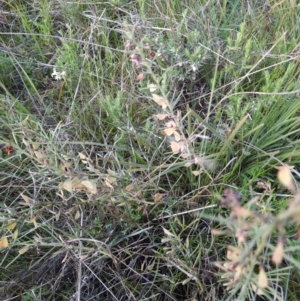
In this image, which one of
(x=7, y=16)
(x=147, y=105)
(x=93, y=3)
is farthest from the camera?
(x=7, y=16)

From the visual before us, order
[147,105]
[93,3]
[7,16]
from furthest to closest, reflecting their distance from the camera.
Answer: [7,16], [93,3], [147,105]

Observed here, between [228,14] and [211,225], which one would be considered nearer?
[211,225]

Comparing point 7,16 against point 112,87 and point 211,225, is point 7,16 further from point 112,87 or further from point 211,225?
point 211,225

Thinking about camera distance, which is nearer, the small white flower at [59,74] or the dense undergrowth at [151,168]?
the dense undergrowth at [151,168]

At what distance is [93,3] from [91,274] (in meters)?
0.88

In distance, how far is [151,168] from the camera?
3.71 ft

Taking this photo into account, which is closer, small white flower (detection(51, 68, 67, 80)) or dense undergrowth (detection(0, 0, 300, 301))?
dense undergrowth (detection(0, 0, 300, 301))

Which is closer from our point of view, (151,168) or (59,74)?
(151,168)

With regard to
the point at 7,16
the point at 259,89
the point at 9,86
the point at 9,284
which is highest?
the point at 259,89

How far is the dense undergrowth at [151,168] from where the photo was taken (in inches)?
40.7

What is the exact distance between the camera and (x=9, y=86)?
149 centimetres

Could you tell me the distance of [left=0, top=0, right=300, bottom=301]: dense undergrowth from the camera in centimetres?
103

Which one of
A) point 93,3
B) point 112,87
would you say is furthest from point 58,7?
point 112,87

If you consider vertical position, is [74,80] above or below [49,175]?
above
